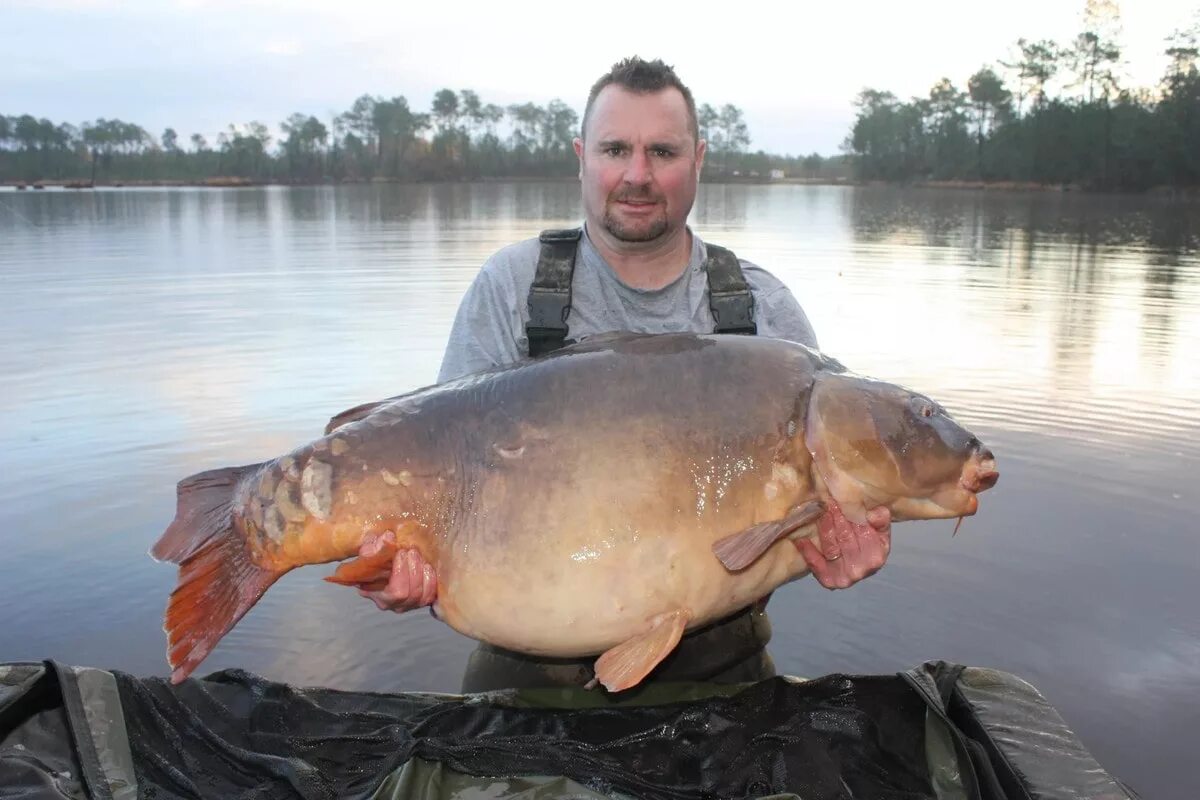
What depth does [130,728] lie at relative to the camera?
2.29 m

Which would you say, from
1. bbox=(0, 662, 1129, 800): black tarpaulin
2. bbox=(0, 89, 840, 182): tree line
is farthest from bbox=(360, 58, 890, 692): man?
bbox=(0, 89, 840, 182): tree line

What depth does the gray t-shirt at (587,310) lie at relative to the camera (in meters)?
3.09

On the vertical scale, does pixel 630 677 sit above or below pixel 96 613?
above

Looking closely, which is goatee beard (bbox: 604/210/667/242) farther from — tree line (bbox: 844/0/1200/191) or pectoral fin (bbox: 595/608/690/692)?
tree line (bbox: 844/0/1200/191)

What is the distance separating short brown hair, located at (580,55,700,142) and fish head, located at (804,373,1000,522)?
4.19ft

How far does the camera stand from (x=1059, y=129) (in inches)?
2135

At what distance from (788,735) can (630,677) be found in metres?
0.60

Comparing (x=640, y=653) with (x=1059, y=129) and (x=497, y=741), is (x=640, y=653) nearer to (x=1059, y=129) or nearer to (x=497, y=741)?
(x=497, y=741)

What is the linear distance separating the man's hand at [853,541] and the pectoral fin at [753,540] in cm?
14

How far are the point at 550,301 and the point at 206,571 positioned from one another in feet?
4.41

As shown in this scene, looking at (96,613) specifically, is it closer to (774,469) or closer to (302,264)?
(774,469)

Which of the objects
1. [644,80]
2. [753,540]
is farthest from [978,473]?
[644,80]

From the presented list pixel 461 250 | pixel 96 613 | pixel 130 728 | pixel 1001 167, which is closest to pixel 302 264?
pixel 461 250

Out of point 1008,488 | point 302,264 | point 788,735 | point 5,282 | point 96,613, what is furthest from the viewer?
point 302,264
